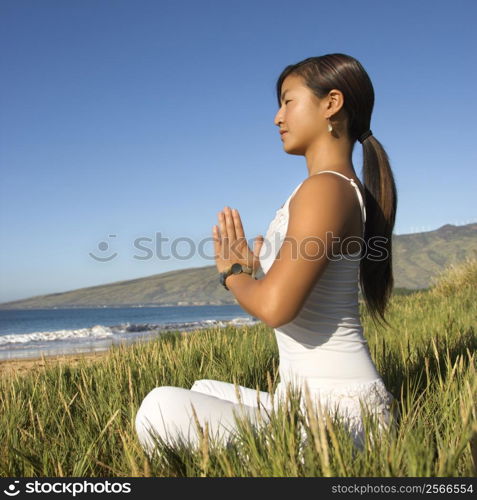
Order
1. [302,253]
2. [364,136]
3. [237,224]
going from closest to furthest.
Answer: [302,253]
[237,224]
[364,136]

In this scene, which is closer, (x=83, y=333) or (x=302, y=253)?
(x=302, y=253)

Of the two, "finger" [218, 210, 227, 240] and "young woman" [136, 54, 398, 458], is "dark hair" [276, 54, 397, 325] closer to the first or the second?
"young woman" [136, 54, 398, 458]

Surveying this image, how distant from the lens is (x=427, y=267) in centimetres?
11262

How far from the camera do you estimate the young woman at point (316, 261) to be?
1.44 metres

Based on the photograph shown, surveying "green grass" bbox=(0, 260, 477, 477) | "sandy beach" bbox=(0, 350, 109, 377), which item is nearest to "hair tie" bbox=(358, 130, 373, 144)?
"green grass" bbox=(0, 260, 477, 477)

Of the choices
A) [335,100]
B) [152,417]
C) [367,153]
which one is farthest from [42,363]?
[335,100]

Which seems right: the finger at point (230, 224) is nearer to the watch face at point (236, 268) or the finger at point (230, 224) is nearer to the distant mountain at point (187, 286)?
the watch face at point (236, 268)

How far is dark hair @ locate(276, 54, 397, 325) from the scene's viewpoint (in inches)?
69.8

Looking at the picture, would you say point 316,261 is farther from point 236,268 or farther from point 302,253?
point 236,268

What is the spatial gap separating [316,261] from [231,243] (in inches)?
16.1

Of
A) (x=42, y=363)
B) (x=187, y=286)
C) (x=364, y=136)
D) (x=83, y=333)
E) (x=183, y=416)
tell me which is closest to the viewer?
(x=183, y=416)

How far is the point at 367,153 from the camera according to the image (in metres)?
1.95
